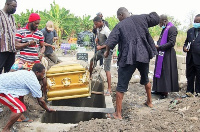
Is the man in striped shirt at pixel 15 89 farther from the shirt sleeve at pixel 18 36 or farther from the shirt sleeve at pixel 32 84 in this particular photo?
the shirt sleeve at pixel 18 36

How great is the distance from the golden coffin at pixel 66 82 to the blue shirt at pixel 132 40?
3.72ft

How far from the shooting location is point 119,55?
4.37m

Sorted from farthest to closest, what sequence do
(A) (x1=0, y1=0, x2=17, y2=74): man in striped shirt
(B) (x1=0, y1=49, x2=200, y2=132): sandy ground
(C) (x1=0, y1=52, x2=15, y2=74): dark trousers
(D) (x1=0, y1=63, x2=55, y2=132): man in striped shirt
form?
(C) (x1=0, y1=52, x2=15, y2=74): dark trousers → (A) (x1=0, y1=0, x2=17, y2=74): man in striped shirt → (D) (x1=0, y1=63, x2=55, y2=132): man in striped shirt → (B) (x1=0, y1=49, x2=200, y2=132): sandy ground

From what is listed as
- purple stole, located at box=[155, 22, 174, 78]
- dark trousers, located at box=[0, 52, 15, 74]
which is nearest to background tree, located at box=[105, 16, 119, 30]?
purple stole, located at box=[155, 22, 174, 78]

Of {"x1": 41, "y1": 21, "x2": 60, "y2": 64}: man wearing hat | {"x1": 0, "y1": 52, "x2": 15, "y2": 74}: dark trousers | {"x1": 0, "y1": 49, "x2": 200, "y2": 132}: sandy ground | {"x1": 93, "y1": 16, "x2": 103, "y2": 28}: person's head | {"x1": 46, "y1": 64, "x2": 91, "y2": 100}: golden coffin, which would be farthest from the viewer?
{"x1": 41, "y1": 21, "x2": 60, "y2": 64}: man wearing hat

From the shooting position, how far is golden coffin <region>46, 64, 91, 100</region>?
16.4 feet

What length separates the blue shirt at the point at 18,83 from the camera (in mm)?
3657

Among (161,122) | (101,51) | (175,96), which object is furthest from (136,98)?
(161,122)

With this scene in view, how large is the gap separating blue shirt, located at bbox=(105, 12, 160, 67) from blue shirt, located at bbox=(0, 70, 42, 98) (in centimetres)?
143

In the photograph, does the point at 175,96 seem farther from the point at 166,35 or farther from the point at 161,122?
the point at 161,122

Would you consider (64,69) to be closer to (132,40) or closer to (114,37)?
(114,37)

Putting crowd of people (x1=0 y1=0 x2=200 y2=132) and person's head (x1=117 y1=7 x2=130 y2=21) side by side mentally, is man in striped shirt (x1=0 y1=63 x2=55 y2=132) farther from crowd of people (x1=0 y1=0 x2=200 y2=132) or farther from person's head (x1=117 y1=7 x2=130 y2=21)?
person's head (x1=117 y1=7 x2=130 y2=21)

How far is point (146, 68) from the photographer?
14.9 feet

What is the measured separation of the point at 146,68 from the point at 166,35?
1.48 meters
